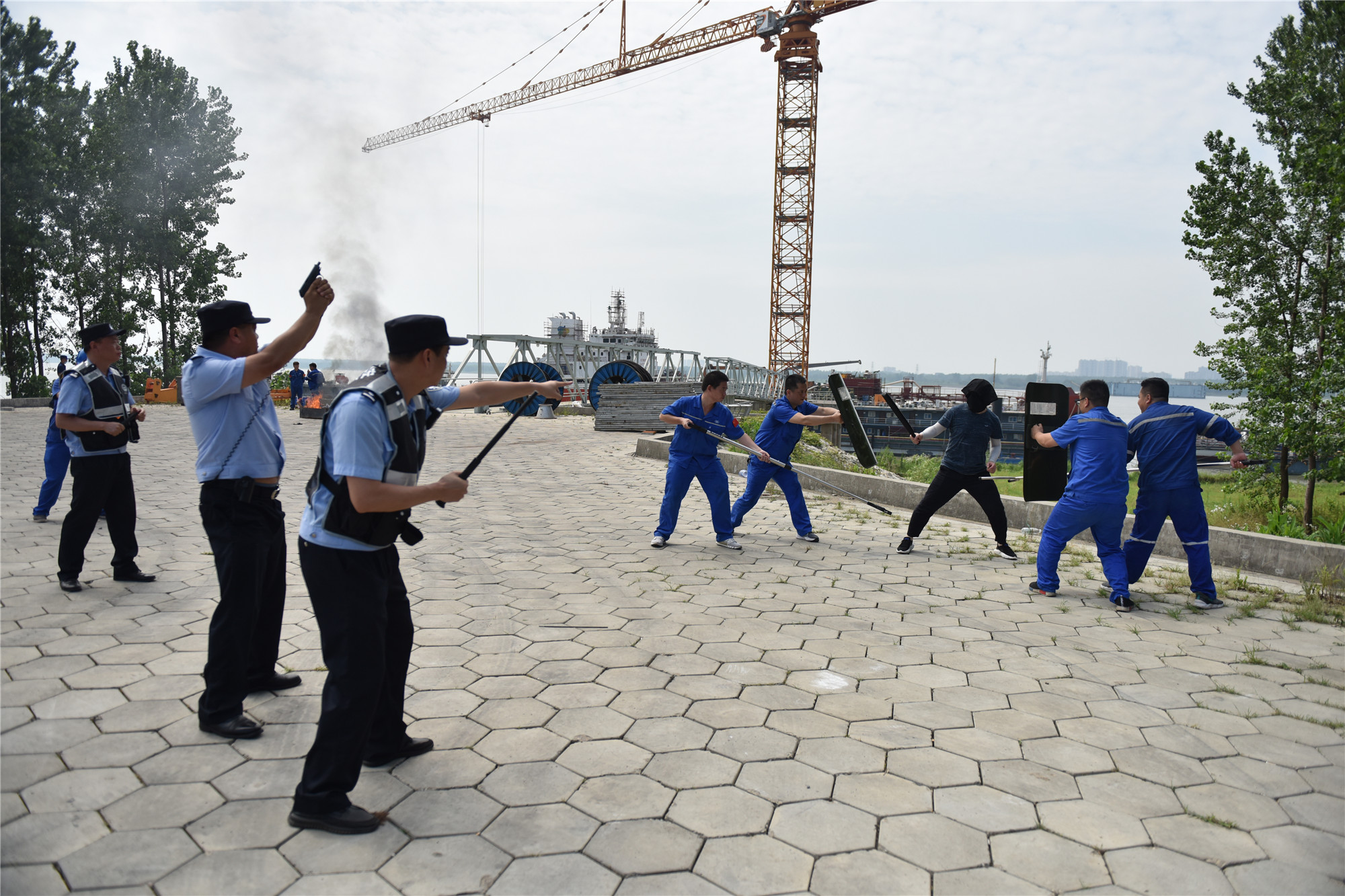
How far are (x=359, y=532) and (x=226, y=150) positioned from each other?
33811 millimetres

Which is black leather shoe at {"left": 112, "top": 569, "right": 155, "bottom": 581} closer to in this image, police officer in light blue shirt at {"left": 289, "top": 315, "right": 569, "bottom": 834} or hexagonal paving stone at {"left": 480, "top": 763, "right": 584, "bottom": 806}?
police officer in light blue shirt at {"left": 289, "top": 315, "right": 569, "bottom": 834}

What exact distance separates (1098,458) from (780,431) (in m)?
3.06

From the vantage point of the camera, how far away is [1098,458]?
5645mm

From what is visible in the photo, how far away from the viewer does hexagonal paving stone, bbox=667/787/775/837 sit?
104 inches

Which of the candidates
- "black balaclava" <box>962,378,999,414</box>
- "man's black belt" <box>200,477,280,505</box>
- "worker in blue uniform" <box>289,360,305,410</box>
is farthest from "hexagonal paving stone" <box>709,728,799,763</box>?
"worker in blue uniform" <box>289,360,305,410</box>

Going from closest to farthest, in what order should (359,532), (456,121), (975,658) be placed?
(359,532), (975,658), (456,121)

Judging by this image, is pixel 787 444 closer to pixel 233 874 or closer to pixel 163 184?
pixel 233 874

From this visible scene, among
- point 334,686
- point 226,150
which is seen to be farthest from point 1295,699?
point 226,150

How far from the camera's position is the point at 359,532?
2529mm

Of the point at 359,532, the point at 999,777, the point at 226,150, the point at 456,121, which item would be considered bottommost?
the point at 999,777

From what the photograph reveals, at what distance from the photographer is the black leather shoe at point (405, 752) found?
9.87 ft

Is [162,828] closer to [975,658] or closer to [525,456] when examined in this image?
[975,658]

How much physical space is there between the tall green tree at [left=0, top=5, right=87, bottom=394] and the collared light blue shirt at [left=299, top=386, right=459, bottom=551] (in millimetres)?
28205

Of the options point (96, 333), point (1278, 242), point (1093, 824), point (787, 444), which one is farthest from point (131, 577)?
point (1278, 242)
